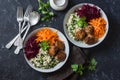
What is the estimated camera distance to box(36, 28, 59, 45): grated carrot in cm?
190

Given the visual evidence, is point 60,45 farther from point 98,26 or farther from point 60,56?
point 98,26

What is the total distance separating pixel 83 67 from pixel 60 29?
0.22m

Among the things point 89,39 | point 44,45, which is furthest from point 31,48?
point 89,39

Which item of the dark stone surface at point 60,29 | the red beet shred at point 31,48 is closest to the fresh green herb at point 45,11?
the dark stone surface at point 60,29

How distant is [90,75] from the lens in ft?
6.34

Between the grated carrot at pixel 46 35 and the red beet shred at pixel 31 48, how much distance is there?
2 cm

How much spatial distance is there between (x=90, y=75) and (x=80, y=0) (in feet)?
1.22

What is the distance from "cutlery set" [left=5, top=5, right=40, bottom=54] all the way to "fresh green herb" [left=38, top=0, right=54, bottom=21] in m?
0.03

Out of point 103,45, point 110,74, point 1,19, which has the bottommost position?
point 110,74

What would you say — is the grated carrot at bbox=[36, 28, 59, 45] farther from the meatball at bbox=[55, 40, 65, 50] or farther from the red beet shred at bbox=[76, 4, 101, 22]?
the red beet shred at bbox=[76, 4, 101, 22]

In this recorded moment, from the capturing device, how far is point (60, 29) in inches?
77.8

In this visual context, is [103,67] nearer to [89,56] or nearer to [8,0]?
[89,56]

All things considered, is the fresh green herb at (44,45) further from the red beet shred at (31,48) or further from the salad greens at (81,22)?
the salad greens at (81,22)

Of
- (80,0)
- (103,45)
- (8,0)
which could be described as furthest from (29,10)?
(103,45)
